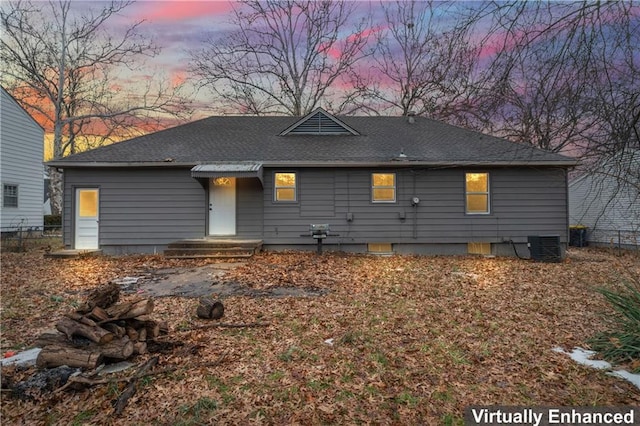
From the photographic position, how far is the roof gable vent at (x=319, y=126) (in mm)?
13375

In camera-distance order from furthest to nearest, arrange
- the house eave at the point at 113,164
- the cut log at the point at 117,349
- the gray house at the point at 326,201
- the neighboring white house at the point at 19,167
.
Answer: the neighboring white house at the point at 19,167, the gray house at the point at 326,201, the house eave at the point at 113,164, the cut log at the point at 117,349

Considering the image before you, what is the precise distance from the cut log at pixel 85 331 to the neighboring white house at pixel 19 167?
1690 cm

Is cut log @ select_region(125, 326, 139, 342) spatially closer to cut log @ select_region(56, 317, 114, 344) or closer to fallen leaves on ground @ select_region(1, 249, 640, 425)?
cut log @ select_region(56, 317, 114, 344)

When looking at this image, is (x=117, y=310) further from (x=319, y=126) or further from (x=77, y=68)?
(x=77, y=68)

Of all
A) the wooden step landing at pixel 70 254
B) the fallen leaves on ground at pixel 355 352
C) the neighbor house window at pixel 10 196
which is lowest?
the fallen leaves on ground at pixel 355 352

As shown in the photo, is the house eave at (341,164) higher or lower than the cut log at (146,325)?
higher

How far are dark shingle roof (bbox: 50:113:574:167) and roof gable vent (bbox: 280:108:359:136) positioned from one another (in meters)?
0.22

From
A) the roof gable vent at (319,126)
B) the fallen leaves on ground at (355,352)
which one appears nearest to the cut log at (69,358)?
the fallen leaves on ground at (355,352)

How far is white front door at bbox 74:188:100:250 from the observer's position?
11.6m

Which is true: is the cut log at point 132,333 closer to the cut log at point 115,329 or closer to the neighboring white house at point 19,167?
the cut log at point 115,329

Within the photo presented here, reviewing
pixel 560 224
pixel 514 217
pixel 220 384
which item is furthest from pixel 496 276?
pixel 220 384

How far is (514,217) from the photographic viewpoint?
11.8 meters

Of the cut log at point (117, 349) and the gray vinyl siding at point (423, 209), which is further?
the gray vinyl siding at point (423, 209)

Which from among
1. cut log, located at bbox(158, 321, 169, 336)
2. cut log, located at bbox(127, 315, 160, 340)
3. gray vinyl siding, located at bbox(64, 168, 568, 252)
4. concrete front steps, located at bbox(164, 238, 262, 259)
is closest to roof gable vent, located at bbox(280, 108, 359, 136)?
gray vinyl siding, located at bbox(64, 168, 568, 252)
